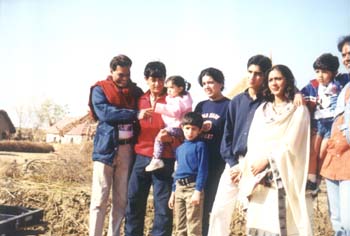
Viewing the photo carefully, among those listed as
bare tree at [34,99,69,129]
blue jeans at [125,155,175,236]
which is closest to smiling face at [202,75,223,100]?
blue jeans at [125,155,175,236]

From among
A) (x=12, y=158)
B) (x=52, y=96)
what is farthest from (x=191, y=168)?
(x=12, y=158)

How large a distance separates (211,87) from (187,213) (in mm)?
699

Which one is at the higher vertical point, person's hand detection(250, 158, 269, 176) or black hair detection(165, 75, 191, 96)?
black hair detection(165, 75, 191, 96)

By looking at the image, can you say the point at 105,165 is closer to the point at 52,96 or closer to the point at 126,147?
the point at 126,147

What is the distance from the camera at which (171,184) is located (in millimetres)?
2600

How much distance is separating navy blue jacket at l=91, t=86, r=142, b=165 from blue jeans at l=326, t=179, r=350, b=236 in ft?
3.71

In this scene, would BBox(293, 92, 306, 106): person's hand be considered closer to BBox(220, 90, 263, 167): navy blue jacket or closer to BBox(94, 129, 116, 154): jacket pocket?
BBox(220, 90, 263, 167): navy blue jacket

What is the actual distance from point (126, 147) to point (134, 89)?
35 cm

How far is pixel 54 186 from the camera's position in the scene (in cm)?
323

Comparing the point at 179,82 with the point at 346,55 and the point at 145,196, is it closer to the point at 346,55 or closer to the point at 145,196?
the point at 145,196

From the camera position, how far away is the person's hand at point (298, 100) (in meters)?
2.24

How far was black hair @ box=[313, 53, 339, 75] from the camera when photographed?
2.37 metres

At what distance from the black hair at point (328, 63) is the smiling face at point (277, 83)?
0.25 metres

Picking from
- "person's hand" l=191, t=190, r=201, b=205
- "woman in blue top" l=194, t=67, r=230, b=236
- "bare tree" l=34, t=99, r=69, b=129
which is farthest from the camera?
"bare tree" l=34, t=99, r=69, b=129
